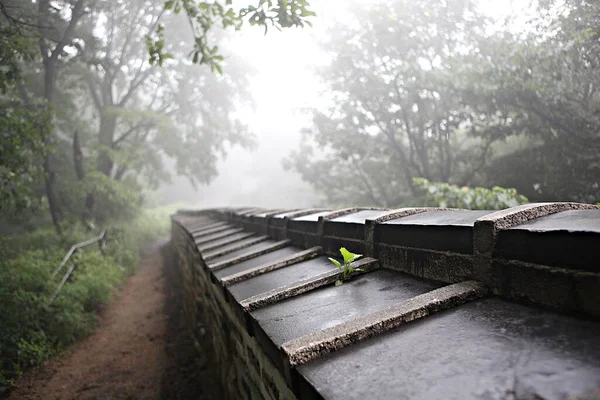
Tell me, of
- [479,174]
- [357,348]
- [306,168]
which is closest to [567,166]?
[357,348]

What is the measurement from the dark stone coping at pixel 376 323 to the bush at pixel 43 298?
5.10m

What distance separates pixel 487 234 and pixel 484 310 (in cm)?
25

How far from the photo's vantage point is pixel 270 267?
7.77ft

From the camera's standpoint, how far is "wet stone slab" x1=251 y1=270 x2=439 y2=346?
53.4 inches

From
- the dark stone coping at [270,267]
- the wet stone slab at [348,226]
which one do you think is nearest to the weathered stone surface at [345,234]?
the wet stone slab at [348,226]

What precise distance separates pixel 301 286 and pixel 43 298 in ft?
20.3

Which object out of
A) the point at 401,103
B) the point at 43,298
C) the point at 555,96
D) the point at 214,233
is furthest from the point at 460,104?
the point at 43,298

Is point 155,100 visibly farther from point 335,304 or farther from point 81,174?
point 335,304

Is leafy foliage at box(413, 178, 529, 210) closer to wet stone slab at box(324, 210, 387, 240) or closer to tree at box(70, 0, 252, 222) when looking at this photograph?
wet stone slab at box(324, 210, 387, 240)

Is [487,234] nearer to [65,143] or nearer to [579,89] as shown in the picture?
[579,89]

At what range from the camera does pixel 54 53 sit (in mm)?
9039

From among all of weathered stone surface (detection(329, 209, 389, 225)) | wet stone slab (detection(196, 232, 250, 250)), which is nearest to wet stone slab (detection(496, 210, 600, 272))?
weathered stone surface (detection(329, 209, 389, 225))

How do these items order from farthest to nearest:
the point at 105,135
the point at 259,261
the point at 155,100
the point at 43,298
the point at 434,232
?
the point at 155,100
the point at 105,135
the point at 43,298
the point at 259,261
the point at 434,232

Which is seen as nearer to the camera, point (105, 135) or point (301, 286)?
point (301, 286)
